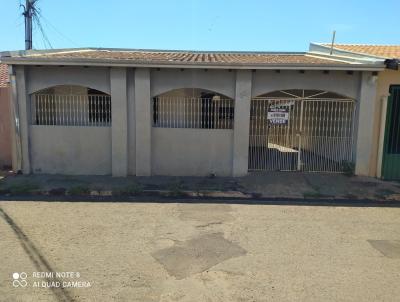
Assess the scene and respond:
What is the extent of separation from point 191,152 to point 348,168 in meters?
4.36

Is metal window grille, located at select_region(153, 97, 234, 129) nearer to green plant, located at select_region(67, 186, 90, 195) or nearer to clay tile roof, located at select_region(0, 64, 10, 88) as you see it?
green plant, located at select_region(67, 186, 90, 195)

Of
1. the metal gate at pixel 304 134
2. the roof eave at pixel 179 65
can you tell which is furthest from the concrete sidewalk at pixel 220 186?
the roof eave at pixel 179 65

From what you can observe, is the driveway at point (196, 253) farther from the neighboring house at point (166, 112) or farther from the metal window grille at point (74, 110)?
the metal window grille at point (74, 110)

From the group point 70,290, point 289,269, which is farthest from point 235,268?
point 70,290

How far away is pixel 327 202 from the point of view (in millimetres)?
6930

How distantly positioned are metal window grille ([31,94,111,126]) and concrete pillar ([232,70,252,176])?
360 cm

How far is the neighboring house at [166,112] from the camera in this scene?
8375mm

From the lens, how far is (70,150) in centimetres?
884

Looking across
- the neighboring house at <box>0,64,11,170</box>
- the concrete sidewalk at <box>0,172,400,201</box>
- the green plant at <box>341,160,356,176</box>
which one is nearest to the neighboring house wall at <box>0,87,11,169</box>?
the neighboring house at <box>0,64,11,170</box>

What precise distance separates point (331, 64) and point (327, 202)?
3.49 metres

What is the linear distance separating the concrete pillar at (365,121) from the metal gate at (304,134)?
342 mm

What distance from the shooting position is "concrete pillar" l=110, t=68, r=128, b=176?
840 cm

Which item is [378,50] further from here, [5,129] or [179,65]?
[5,129]

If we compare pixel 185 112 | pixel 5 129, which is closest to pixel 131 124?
pixel 185 112
